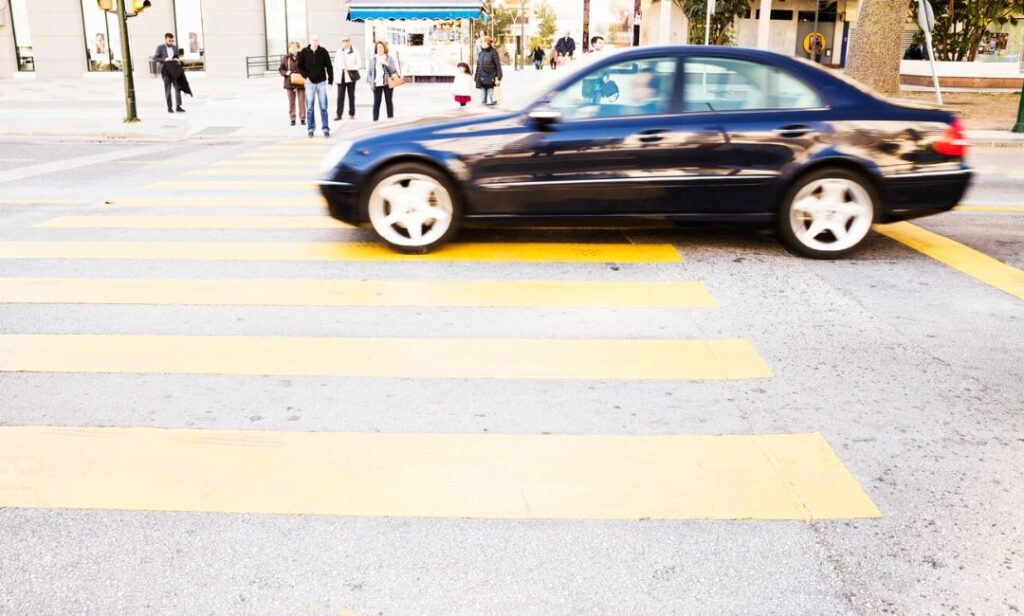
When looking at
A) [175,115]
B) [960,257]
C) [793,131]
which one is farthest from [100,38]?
[960,257]

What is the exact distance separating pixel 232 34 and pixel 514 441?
38.3 m

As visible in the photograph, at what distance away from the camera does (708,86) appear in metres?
7.27

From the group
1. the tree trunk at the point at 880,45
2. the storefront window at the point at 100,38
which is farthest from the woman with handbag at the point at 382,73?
the storefront window at the point at 100,38

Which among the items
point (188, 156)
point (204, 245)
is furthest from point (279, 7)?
point (204, 245)

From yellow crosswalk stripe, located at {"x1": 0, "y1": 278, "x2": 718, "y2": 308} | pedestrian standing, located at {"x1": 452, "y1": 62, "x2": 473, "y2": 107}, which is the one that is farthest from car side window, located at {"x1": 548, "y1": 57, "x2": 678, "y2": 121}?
pedestrian standing, located at {"x1": 452, "y1": 62, "x2": 473, "y2": 107}

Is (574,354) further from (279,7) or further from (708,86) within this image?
(279,7)

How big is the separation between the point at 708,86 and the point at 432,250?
2513 mm

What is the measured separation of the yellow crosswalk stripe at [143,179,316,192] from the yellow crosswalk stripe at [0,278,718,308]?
441 centimetres

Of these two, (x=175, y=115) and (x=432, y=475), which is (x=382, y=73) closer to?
(x=175, y=115)

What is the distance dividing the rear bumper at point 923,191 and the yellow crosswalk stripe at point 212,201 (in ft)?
17.8

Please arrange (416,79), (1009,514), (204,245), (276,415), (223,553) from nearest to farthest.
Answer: (223,553), (1009,514), (276,415), (204,245), (416,79)

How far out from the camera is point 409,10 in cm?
3247

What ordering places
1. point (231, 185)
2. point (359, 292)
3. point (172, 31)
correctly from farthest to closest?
point (172, 31) < point (231, 185) < point (359, 292)

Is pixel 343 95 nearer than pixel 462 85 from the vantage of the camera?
No
